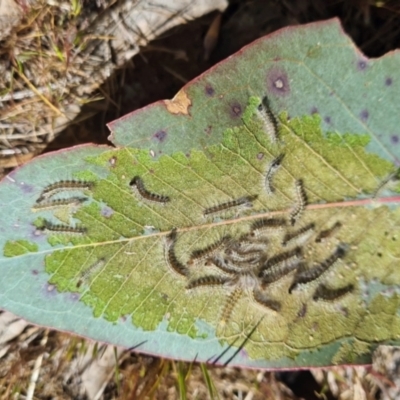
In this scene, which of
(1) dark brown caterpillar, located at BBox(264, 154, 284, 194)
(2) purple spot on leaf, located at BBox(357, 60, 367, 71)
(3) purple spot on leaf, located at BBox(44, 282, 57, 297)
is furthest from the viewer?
(3) purple spot on leaf, located at BBox(44, 282, 57, 297)

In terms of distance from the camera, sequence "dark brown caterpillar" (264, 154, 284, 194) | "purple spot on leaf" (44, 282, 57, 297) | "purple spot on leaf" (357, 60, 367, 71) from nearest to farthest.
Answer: "purple spot on leaf" (357, 60, 367, 71)
"dark brown caterpillar" (264, 154, 284, 194)
"purple spot on leaf" (44, 282, 57, 297)

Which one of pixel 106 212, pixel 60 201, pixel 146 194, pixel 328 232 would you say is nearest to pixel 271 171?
pixel 328 232

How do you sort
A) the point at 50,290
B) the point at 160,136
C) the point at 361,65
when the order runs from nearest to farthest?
1. the point at 361,65
2. the point at 160,136
3. the point at 50,290

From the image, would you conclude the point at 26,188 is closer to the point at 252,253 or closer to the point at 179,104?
the point at 179,104

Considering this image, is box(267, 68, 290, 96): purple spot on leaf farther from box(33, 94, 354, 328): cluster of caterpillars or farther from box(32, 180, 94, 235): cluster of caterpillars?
box(32, 180, 94, 235): cluster of caterpillars

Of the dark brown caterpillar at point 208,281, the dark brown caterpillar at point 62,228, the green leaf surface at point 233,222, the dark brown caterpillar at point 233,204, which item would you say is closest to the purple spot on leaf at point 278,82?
the green leaf surface at point 233,222

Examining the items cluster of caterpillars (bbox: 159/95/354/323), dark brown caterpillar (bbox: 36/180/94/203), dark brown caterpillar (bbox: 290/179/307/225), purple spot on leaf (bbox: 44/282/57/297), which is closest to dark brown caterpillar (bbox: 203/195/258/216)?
cluster of caterpillars (bbox: 159/95/354/323)

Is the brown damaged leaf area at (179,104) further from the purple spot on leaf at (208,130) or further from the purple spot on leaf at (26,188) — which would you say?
the purple spot on leaf at (26,188)

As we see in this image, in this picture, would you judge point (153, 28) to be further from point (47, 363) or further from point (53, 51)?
point (47, 363)
